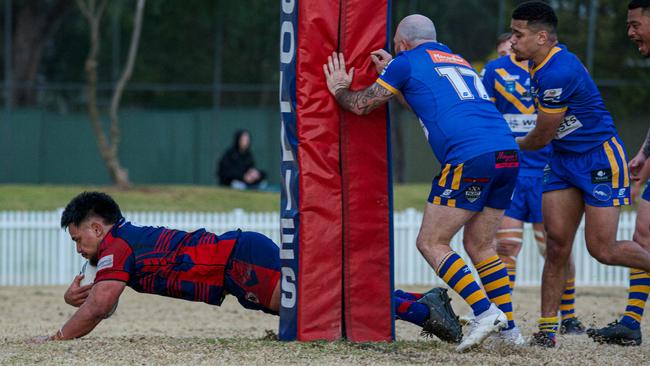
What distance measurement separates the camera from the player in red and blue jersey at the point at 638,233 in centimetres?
691

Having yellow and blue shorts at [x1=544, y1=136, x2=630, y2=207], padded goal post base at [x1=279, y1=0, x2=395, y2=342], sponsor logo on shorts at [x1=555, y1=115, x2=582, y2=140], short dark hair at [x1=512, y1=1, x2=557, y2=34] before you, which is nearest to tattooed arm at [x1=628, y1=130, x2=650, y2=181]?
yellow and blue shorts at [x1=544, y1=136, x2=630, y2=207]

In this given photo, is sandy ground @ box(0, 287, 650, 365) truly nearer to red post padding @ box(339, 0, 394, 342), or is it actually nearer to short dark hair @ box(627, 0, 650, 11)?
red post padding @ box(339, 0, 394, 342)

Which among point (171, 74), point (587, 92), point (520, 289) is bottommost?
point (520, 289)

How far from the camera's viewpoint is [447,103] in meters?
6.24

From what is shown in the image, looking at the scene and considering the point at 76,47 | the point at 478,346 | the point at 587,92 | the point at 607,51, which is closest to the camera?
the point at 478,346

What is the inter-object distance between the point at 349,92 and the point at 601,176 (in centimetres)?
188

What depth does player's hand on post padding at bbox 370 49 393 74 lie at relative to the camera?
249 inches

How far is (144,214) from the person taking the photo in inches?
548

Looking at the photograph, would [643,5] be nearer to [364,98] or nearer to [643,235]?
[643,235]

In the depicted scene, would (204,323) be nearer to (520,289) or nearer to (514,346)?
(514,346)

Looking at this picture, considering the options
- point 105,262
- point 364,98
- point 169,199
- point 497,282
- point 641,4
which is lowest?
point 497,282

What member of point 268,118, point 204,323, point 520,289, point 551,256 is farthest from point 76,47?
point 551,256

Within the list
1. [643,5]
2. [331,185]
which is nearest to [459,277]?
[331,185]

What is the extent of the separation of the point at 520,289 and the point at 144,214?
510 centimetres
